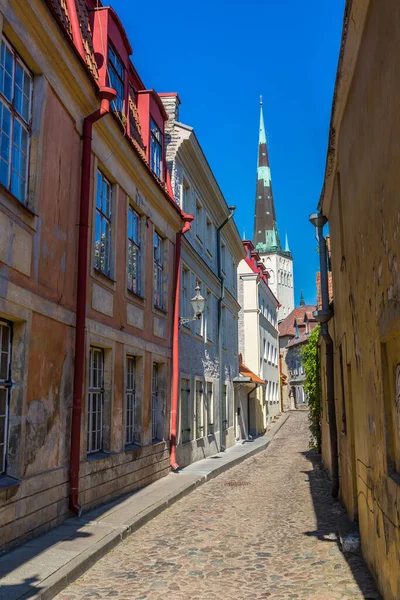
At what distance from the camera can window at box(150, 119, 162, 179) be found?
1345 centimetres

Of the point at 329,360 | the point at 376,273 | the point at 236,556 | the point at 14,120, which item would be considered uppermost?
the point at 14,120

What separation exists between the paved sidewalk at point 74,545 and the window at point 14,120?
4043 mm

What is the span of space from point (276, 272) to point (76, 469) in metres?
94.8

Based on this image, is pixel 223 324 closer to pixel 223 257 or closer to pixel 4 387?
pixel 223 257

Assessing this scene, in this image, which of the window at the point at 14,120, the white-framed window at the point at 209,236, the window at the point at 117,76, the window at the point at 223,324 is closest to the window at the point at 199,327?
the white-framed window at the point at 209,236

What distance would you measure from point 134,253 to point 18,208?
207 inches

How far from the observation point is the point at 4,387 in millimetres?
6520

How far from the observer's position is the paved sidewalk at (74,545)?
5.23 metres

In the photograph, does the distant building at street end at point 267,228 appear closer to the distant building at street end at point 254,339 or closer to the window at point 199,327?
the distant building at street end at point 254,339

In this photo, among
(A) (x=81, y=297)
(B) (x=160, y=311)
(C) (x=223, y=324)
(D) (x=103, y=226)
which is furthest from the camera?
(C) (x=223, y=324)

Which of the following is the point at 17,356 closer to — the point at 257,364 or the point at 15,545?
the point at 15,545

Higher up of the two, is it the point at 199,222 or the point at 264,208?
the point at 264,208

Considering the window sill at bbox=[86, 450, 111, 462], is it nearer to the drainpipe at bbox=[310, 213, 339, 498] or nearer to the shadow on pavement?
the shadow on pavement

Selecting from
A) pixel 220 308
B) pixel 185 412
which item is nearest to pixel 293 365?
pixel 220 308
